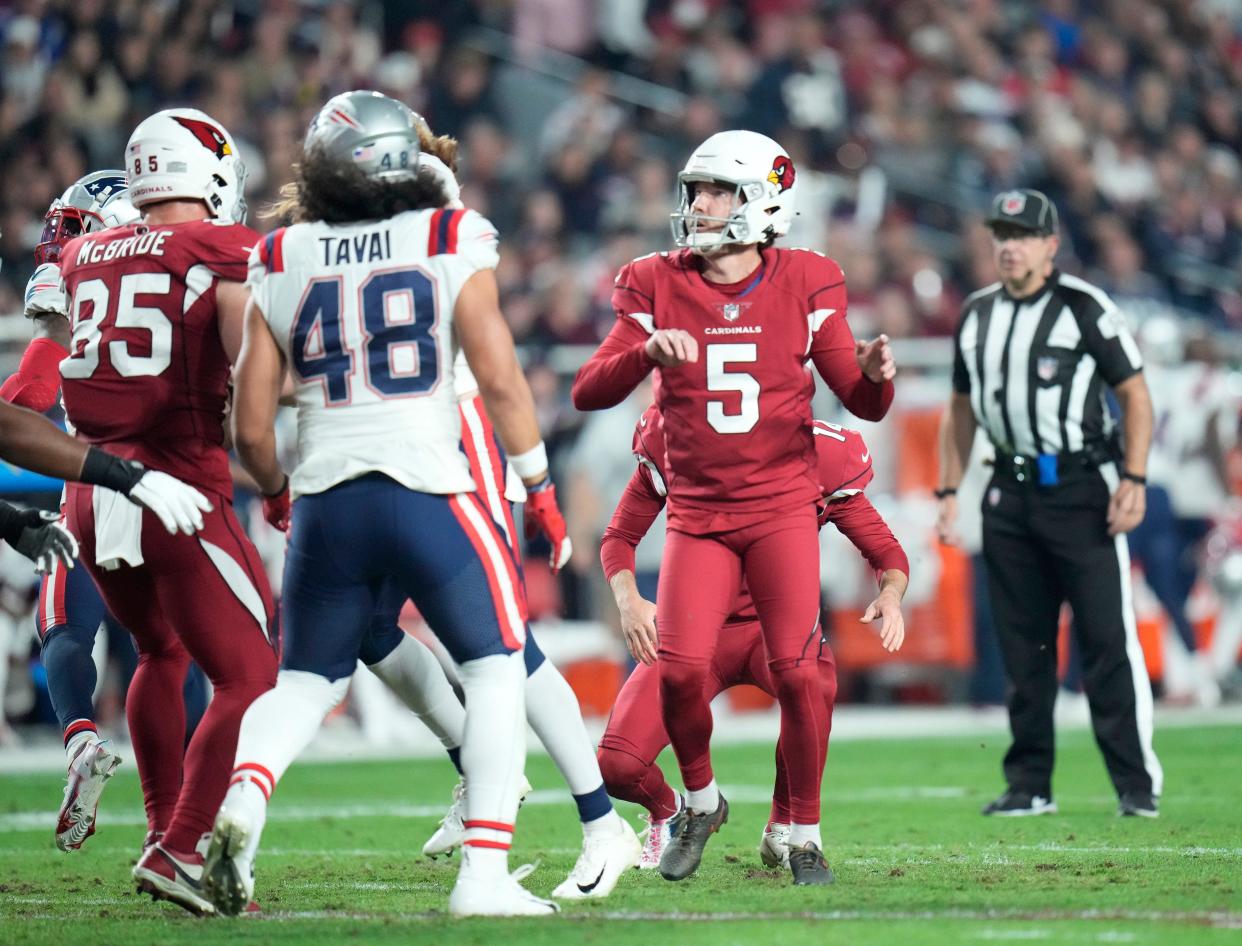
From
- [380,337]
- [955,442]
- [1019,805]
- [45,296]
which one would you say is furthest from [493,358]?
[955,442]

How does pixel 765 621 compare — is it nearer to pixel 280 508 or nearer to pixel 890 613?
pixel 890 613

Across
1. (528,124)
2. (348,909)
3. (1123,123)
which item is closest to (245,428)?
(348,909)

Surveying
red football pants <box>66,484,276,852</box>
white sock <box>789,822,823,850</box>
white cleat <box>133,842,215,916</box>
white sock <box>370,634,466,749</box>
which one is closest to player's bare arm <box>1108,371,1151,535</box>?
white sock <box>789,822,823,850</box>

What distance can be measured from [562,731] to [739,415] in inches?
37.4

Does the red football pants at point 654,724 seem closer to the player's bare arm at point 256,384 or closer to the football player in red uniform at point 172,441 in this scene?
the football player in red uniform at point 172,441

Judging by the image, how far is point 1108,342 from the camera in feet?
22.5

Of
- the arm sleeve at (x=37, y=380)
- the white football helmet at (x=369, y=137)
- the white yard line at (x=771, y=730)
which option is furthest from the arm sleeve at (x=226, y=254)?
the white yard line at (x=771, y=730)

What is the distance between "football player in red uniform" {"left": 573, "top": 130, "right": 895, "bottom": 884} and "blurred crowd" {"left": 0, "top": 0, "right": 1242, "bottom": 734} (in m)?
5.71

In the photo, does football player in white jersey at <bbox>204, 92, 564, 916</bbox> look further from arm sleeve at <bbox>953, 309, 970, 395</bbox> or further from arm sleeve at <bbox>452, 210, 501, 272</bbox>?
arm sleeve at <bbox>953, 309, 970, 395</bbox>

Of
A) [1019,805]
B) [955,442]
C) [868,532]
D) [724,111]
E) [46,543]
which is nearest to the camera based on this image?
[46,543]

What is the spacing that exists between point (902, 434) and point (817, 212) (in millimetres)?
2507

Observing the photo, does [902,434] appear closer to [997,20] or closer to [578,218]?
[578,218]

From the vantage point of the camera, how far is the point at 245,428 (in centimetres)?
424

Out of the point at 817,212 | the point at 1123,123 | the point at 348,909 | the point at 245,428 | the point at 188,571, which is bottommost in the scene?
the point at 348,909
